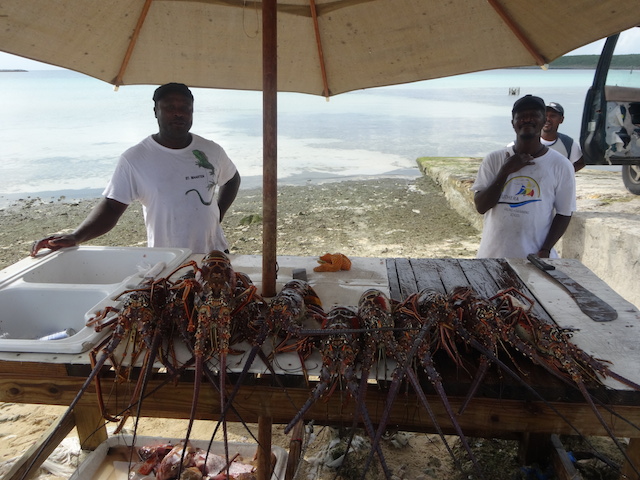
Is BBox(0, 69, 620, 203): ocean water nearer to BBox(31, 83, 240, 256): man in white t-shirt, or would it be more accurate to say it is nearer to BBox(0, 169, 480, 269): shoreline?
BBox(0, 169, 480, 269): shoreline

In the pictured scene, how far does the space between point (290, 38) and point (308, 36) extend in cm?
14

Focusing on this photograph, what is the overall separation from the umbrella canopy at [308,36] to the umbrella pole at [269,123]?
842mm

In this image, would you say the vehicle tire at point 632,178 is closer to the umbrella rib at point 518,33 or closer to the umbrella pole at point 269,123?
the umbrella rib at point 518,33

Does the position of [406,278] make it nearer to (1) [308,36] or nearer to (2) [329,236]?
(1) [308,36]

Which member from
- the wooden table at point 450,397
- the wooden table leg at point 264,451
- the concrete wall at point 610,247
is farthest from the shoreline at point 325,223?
the wooden table at point 450,397

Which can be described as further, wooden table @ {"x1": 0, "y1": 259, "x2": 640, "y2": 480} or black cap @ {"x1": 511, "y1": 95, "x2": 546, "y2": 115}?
black cap @ {"x1": 511, "y1": 95, "x2": 546, "y2": 115}

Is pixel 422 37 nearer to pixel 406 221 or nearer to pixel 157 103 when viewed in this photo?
pixel 157 103

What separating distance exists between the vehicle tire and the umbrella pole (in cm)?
720

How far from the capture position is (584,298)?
2.59m

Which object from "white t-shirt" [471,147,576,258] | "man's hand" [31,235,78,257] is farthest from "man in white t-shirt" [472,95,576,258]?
"man's hand" [31,235,78,257]

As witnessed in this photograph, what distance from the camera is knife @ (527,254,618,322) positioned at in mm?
2389

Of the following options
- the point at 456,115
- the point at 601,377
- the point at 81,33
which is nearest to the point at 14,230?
the point at 81,33

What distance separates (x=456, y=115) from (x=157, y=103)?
28.9 metres

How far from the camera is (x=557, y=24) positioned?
2.75m
